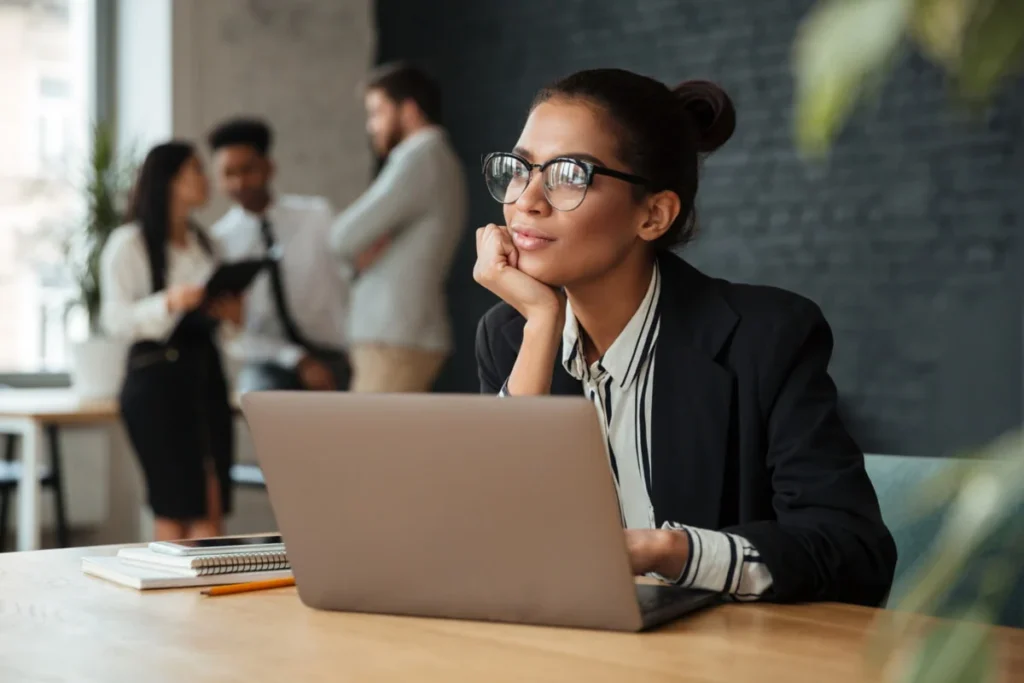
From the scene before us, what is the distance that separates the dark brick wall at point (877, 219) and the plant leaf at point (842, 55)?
390 centimetres

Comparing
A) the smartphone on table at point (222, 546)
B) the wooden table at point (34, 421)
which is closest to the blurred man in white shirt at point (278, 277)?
the wooden table at point (34, 421)

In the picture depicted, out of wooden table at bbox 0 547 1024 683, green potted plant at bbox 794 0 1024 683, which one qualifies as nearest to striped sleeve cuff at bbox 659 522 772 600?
wooden table at bbox 0 547 1024 683

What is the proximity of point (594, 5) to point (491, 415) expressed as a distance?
15.6ft

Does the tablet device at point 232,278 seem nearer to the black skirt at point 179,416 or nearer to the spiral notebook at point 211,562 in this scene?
the black skirt at point 179,416

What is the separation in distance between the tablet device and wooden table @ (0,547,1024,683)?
3014 millimetres

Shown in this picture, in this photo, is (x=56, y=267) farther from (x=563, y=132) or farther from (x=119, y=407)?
(x=563, y=132)

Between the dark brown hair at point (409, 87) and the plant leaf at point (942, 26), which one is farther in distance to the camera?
the dark brown hair at point (409, 87)

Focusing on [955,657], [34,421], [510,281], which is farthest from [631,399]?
[34,421]

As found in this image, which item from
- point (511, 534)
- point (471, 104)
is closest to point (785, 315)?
point (511, 534)

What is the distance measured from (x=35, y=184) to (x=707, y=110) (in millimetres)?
4392

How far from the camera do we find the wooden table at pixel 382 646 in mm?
928

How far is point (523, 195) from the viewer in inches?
62.1

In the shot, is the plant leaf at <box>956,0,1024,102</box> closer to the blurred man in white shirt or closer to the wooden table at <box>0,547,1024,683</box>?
the wooden table at <box>0,547,1024,683</box>

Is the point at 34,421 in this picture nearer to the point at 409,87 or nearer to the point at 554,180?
the point at 409,87
